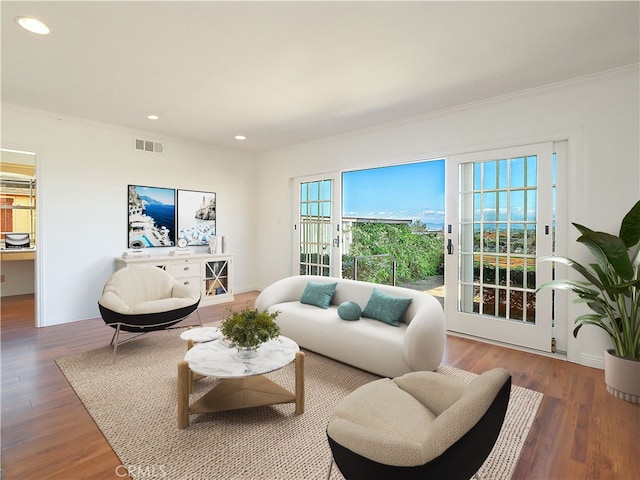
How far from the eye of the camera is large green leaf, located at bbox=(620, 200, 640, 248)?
2553 mm

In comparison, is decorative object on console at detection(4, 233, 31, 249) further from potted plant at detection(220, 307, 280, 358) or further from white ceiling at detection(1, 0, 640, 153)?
potted plant at detection(220, 307, 280, 358)

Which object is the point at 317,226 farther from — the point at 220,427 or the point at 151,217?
the point at 220,427

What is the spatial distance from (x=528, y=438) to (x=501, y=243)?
2.20 meters

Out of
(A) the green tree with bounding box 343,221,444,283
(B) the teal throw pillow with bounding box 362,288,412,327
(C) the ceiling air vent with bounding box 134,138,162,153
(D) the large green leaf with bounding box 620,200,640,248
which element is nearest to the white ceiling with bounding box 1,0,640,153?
(C) the ceiling air vent with bounding box 134,138,162,153

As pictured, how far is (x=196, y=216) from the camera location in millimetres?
5812

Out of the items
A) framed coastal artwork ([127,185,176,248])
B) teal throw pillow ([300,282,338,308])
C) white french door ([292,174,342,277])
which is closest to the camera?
teal throw pillow ([300,282,338,308])

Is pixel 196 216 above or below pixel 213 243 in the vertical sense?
above

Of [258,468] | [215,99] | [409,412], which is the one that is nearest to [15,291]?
[215,99]

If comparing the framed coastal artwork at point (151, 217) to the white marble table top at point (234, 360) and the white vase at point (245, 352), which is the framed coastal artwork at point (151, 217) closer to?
the white marble table top at point (234, 360)

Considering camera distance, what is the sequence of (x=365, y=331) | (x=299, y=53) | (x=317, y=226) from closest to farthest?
(x=299, y=53) < (x=365, y=331) < (x=317, y=226)

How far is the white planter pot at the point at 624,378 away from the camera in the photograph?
2523 millimetres

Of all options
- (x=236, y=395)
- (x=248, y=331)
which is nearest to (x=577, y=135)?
(x=248, y=331)

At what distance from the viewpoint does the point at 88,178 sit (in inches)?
183

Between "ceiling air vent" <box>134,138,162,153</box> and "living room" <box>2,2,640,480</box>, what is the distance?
67 millimetres
